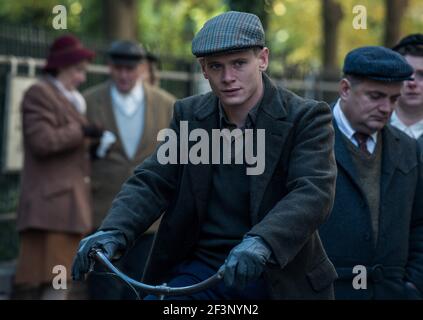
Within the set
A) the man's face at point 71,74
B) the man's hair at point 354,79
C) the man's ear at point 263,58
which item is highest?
the man's ear at point 263,58

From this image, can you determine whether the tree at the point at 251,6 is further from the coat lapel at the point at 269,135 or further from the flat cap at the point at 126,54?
the coat lapel at the point at 269,135

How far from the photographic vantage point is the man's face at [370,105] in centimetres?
617

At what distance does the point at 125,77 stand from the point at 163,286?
18.5 ft

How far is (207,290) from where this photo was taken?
470 centimetres

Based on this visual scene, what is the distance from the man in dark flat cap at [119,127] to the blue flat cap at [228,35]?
15.9 ft

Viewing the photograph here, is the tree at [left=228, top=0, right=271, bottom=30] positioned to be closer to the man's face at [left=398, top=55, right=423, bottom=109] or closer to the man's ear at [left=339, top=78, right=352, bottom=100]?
the man's face at [left=398, top=55, right=423, bottom=109]

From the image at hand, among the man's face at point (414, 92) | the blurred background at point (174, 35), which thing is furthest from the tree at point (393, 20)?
the man's face at point (414, 92)

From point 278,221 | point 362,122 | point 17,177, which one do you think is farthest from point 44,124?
point 278,221

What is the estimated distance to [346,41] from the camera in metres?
25.7

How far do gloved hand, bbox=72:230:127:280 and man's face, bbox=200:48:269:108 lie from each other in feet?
2.43

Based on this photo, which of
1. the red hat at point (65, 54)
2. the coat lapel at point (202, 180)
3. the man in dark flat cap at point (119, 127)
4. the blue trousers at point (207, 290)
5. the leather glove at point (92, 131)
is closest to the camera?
the blue trousers at point (207, 290)

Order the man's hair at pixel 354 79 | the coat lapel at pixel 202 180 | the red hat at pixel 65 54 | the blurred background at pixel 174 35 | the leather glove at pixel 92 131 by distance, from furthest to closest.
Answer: the blurred background at pixel 174 35, the red hat at pixel 65 54, the leather glove at pixel 92 131, the man's hair at pixel 354 79, the coat lapel at pixel 202 180

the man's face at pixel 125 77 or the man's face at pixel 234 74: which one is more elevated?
the man's face at pixel 234 74
